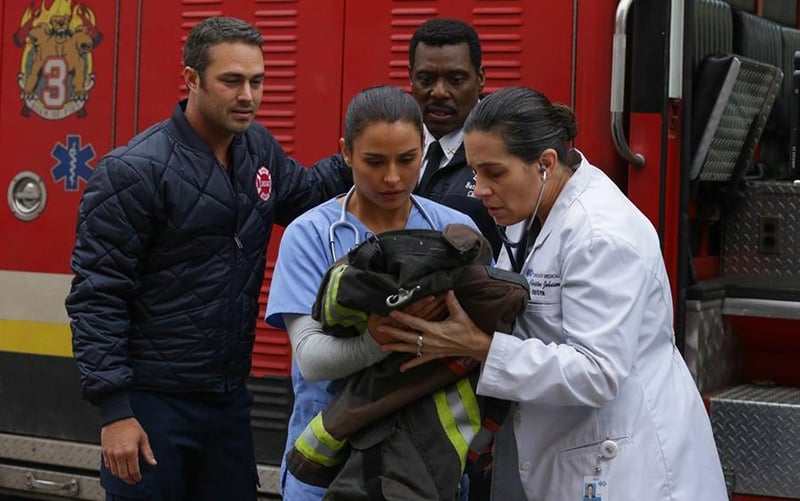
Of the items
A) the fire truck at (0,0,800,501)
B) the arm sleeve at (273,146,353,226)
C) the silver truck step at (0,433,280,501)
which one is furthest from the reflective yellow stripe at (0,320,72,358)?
the arm sleeve at (273,146,353,226)

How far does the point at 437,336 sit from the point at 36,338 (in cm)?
298

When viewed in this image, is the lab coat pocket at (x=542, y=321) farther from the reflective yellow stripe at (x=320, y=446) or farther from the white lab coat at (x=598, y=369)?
the reflective yellow stripe at (x=320, y=446)

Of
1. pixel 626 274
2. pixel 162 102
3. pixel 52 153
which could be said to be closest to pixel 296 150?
pixel 162 102

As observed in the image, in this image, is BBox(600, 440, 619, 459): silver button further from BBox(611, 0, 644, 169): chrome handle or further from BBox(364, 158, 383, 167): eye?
BBox(611, 0, 644, 169): chrome handle

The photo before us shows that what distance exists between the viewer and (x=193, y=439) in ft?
10.9

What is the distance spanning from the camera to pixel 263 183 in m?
3.44

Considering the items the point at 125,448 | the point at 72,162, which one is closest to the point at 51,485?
the point at 72,162

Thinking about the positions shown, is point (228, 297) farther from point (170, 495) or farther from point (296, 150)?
point (296, 150)

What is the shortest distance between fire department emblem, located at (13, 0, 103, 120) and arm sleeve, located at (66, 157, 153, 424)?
1724 millimetres

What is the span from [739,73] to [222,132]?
166 cm

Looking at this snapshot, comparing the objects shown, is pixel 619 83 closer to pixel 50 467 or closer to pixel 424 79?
pixel 424 79

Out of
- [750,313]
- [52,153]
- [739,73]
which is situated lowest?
[750,313]

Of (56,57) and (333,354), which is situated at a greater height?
(56,57)

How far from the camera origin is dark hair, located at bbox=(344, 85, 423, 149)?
2.55 meters
